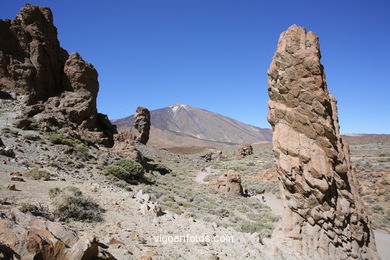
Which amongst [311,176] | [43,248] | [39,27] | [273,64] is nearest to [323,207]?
[311,176]

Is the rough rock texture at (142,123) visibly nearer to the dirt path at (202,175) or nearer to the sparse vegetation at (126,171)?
the dirt path at (202,175)

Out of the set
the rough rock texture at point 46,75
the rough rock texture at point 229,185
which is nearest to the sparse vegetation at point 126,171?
the rough rock texture at point 229,185

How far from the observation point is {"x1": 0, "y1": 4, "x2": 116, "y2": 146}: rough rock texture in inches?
812

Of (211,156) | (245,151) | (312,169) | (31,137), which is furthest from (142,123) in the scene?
(312,169)

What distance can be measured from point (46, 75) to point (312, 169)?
25028 millimetres

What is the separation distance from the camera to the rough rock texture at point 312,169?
600cm

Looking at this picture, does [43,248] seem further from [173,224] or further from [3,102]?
[3,102]

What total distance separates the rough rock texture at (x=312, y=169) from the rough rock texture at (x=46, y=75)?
→ 62.7ft

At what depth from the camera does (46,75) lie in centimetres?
2256

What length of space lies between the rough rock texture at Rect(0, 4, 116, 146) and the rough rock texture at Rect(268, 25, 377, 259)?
19.1 metres

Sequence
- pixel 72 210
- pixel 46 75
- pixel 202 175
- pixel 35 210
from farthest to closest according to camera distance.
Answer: pixel 202 175 → pixel 46 75 → pixel 72 210 → pixel 35 210

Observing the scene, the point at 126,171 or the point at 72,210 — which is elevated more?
the point at 126,171

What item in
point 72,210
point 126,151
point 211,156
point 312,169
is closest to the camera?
point 72,210

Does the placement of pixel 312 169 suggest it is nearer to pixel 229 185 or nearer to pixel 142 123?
pixel 229 185
